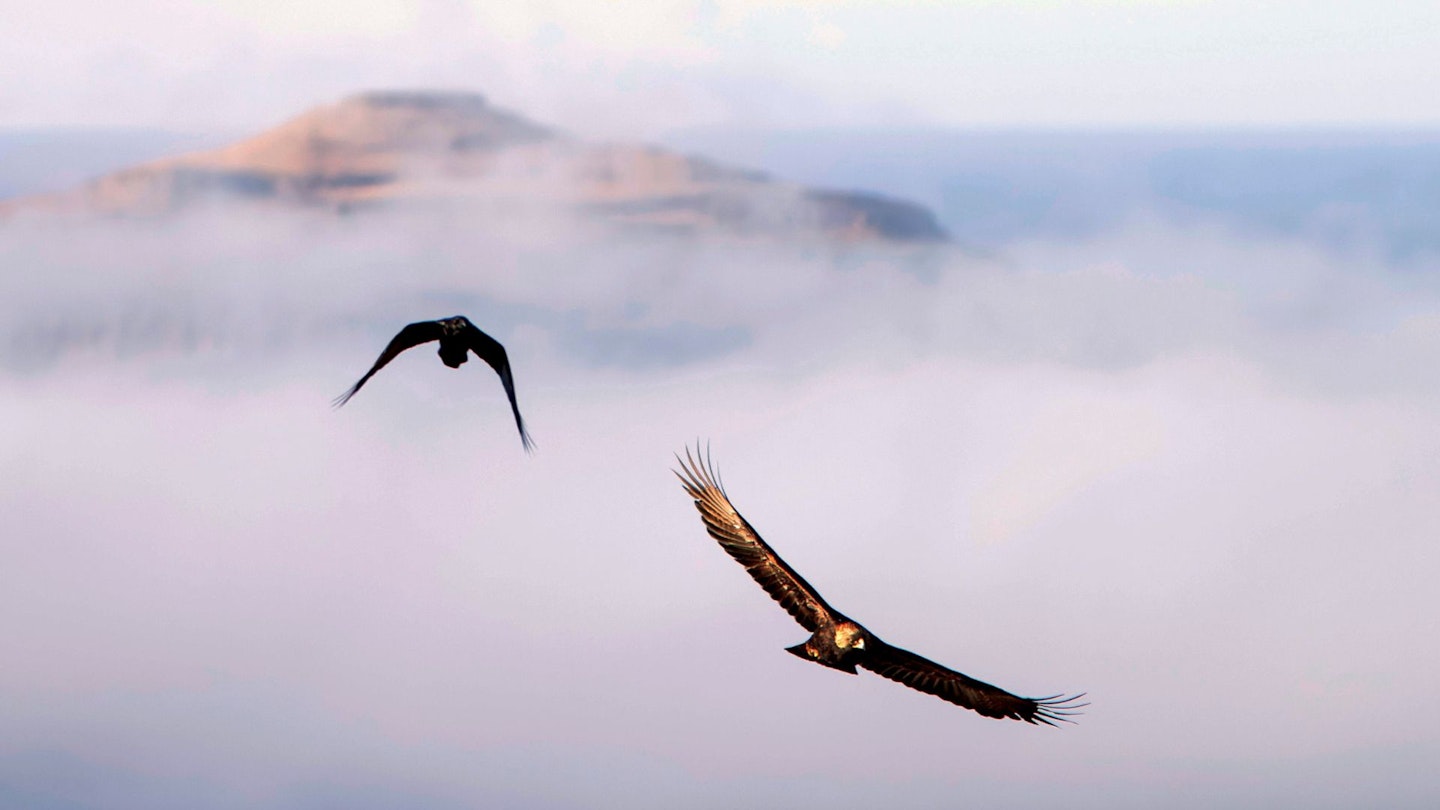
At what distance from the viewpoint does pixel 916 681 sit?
36188mm

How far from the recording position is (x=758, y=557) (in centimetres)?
3641

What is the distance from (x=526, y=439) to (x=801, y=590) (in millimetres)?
6724

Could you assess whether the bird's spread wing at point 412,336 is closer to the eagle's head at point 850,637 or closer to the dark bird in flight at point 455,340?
the dark bird in flight at point 455,340

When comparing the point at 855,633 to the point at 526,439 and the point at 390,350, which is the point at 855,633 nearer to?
the point at 526,439

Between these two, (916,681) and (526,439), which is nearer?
(526,439)

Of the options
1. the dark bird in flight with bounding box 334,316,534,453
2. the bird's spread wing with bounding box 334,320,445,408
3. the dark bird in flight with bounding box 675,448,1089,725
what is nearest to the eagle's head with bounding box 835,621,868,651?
the dark bird in flight with bounding box 675,448,1089,725

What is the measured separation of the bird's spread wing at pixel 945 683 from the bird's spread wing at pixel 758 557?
130cm

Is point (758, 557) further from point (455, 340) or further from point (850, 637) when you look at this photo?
point (455, 340)

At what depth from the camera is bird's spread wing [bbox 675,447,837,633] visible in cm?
3622

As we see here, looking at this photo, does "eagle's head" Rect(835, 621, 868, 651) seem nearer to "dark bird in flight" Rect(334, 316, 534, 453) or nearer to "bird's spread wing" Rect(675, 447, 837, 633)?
"bird's spread wing" Rect(675, 447, 837, 633)

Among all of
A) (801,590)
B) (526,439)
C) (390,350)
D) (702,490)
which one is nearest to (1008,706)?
(801,590)

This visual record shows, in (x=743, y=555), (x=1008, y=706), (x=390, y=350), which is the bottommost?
(x=1008, y=706)

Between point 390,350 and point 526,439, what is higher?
point 390,350

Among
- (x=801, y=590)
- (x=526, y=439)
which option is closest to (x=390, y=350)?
(x=526, y=439)
